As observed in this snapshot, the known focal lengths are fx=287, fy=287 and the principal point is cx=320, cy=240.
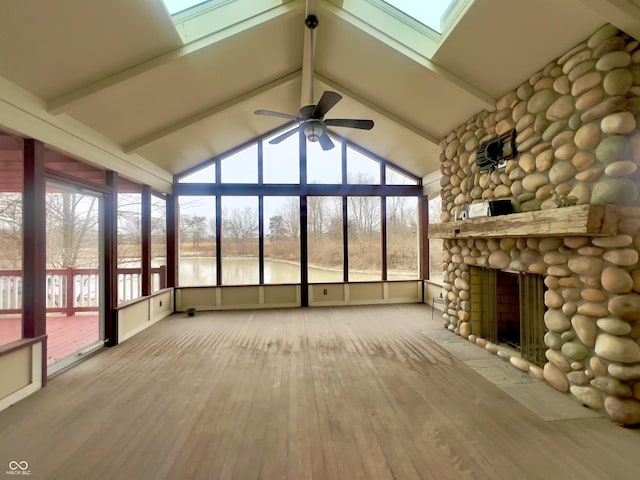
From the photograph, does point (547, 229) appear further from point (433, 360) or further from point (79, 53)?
point (79, 53)

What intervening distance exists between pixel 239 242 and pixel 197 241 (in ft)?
2.98

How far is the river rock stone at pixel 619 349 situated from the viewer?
2.23m

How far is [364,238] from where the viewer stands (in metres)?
6.71

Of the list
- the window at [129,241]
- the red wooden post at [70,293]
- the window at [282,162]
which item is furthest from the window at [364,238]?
the red wooden post at [70,293]

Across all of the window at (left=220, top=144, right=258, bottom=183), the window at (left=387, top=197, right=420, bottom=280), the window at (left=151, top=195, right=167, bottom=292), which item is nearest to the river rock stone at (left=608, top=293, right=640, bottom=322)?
the window at (left=387, top=197, right=420, bottom=280)

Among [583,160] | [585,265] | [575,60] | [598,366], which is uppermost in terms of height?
[575,60]

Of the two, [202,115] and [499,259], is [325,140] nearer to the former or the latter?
[202,115]

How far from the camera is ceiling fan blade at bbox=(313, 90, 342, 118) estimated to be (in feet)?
9.92

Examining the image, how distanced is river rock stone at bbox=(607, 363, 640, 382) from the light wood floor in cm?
39

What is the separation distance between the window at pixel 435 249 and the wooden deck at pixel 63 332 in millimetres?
6209

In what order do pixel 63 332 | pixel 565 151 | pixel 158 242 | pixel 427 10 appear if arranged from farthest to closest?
pixel 158 242 < pixel 63 332 < pixel 427 10 < pixel 565 151

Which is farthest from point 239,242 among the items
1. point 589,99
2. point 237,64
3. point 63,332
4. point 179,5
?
point 589,99

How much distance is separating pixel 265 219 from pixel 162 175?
223 centimetres

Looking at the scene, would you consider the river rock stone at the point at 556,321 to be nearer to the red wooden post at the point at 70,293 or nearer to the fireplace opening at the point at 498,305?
the fireplace opening at the point at 498,305
